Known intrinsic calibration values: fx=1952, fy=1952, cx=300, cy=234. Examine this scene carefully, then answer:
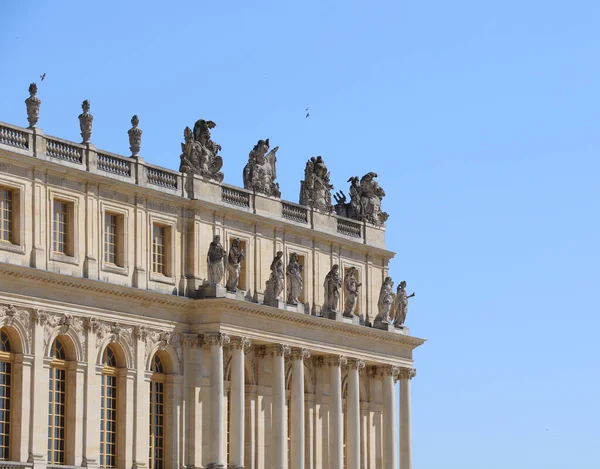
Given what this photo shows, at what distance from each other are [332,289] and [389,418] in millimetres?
6281

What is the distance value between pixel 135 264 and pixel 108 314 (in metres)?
2.55

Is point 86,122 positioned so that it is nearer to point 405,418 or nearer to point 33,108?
point 33,108

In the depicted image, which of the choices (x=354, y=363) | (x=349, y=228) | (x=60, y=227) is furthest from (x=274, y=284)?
(x=60, y=227)

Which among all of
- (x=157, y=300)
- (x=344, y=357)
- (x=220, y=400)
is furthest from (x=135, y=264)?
(x=344, y=357)

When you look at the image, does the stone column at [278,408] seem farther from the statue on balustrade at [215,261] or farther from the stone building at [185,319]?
the statue on balustrade at [215,261]

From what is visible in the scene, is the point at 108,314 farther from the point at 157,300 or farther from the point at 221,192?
the point at 221,192

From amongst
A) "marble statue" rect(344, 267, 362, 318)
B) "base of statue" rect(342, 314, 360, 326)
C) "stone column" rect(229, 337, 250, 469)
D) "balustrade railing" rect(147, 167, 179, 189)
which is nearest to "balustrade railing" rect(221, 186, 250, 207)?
"balustrade railing" rect(147, 167, 179, 189)

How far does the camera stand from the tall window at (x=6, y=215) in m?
60.2

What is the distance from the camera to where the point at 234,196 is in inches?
2771

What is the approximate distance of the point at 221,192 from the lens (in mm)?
69812

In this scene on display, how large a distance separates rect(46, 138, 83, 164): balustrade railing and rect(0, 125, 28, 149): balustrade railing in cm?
109

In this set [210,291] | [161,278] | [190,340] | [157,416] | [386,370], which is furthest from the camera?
[386,370]

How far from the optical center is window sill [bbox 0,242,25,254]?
59.8 m

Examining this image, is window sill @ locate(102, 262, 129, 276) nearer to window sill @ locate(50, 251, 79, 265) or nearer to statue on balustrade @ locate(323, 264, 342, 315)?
window sill @ locate(50, 251, 79, 265)
